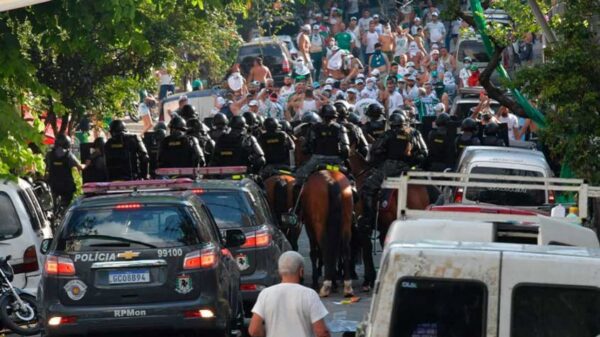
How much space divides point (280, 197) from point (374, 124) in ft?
13.2

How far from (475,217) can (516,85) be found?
6.02 meters

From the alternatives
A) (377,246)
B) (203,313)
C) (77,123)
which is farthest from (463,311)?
(77,123)

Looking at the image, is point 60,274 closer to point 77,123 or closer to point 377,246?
point 377,246

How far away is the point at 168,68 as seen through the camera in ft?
94.3

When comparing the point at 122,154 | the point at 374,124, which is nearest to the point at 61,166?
the point at 122,154

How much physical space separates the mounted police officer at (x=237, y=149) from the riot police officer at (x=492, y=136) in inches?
160

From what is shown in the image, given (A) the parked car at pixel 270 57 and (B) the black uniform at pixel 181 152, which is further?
(A) the parked car at pixel 270 57

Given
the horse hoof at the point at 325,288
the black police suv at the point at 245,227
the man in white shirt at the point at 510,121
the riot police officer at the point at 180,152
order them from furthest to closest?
1. the man in white shirt at the point at 510,121
2. the riot police officer at the point at 180,152
3. the horse hoof at the point at 325,288
4. the black police suv at the point at 245,227

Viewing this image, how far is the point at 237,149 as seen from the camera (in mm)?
23422

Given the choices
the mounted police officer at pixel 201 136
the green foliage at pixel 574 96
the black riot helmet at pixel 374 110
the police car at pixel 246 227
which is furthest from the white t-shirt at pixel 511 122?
the police car at pixel 246 227

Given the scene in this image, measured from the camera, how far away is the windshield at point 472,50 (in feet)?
138

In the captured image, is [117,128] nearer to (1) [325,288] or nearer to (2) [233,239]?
(1) [325,288]

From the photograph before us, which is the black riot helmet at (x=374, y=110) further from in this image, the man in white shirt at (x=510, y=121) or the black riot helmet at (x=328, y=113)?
the man in white shirt at (x=510, y=121)

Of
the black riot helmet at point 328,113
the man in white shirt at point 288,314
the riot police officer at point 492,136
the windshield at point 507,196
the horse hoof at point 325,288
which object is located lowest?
the horse hoof at point 325,288
